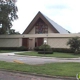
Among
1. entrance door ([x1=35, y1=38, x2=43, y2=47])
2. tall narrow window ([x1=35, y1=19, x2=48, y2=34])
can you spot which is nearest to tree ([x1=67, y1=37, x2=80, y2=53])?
entrance door ([x1=35, y1=38, x2=43, y2=47])

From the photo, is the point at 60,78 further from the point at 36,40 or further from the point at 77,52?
the point at 36,40

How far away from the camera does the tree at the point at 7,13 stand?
147ft

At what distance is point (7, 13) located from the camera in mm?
45906

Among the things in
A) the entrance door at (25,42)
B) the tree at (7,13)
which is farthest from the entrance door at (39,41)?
the tree at (7,13)

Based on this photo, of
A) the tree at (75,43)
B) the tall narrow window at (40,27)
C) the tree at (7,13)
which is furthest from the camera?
the tall narrow window at (40,27)

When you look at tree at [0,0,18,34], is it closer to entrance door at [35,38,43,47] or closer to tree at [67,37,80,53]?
entrance door at [35,38,43,47]

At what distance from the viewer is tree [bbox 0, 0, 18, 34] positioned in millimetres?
44906

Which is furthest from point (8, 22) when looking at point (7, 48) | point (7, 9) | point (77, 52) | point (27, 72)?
point (27, 72)

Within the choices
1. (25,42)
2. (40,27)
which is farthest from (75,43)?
(40,27)

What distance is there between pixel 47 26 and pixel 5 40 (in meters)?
9.40

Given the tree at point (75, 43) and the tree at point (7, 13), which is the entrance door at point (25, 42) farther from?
the tree at point (75, 43)

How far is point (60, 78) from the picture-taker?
1051 centimetres

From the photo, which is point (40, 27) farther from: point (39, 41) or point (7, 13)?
point (7, 13)

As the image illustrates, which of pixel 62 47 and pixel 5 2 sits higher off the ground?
pixel 5 2
